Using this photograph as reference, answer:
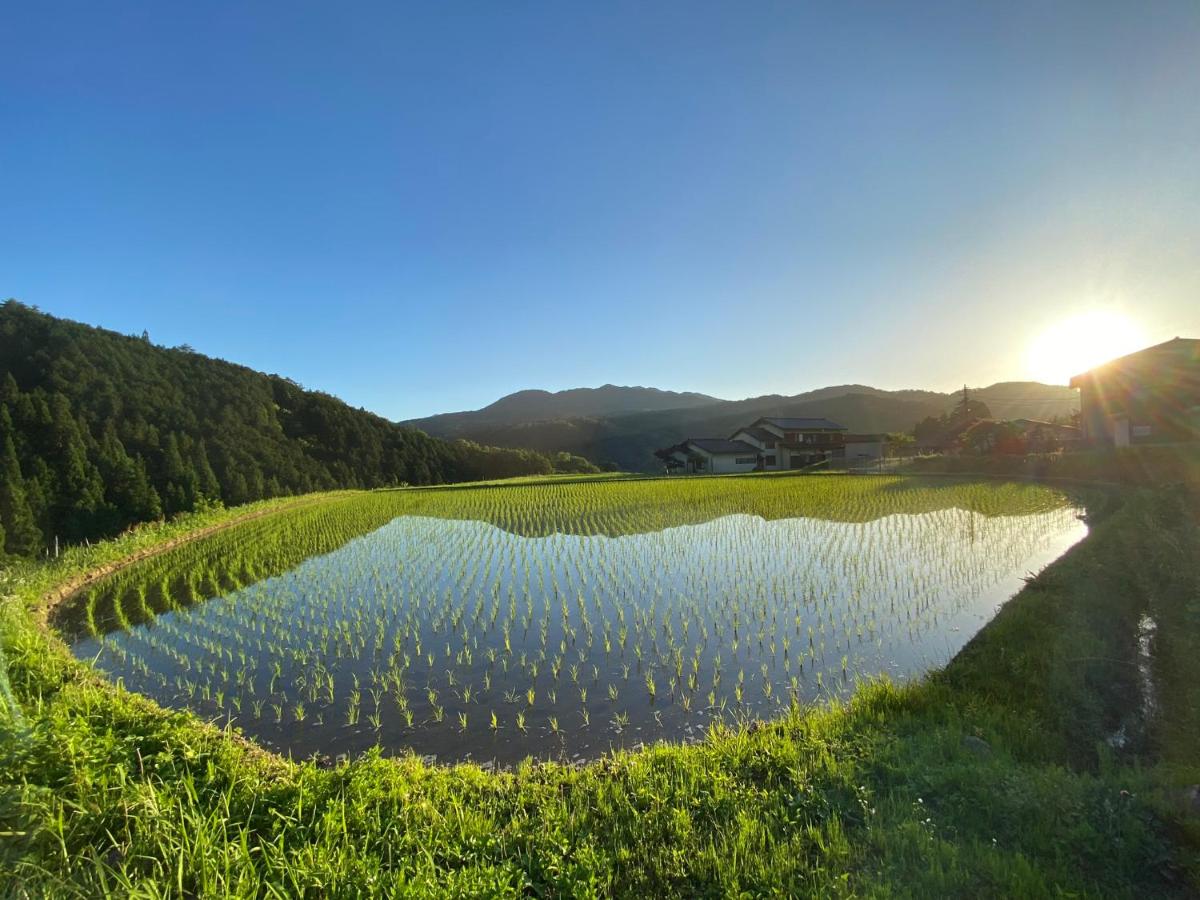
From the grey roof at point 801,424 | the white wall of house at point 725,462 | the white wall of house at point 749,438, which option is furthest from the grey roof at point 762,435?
the white wall of house at point 725,462

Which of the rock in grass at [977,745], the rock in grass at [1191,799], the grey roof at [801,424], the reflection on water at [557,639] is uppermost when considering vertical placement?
the grey roof at [801,424]

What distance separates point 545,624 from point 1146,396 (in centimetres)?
2554

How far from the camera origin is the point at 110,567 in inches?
451

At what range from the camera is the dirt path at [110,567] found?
8.65 meters

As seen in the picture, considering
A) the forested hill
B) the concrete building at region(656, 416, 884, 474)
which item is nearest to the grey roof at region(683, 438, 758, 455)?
the concrete building at region(656, 416, 884, 474)

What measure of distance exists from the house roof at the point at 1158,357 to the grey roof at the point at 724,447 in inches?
906

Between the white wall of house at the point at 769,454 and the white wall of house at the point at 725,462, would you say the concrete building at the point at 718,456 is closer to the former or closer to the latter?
the white wall of house at the point at 725,462

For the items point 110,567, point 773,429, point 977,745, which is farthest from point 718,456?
point 977,745

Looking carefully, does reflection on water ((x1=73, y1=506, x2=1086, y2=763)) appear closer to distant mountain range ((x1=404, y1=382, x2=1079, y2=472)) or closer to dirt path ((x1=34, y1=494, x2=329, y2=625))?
dirt path ((x1=34, y1=494, x2=329, y2=625))

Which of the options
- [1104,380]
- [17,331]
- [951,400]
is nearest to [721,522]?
[1104,380]

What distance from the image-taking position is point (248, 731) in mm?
4449

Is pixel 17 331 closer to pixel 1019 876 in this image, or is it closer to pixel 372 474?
pixel 372 474

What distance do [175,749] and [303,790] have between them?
112cm

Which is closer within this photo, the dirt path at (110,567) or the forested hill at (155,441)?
the dirt path at (110,567)
